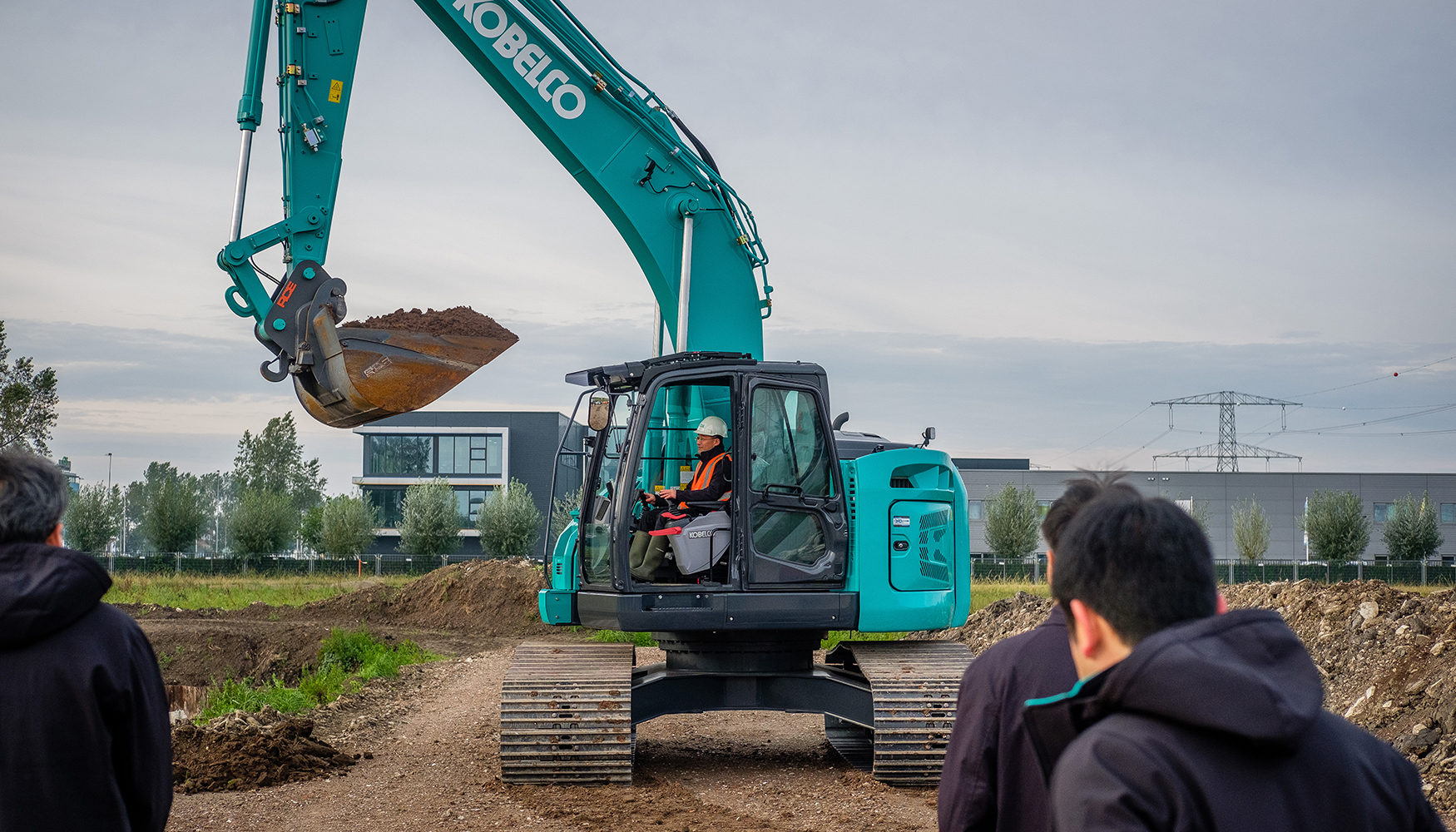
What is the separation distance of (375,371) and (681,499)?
2266 millimetres

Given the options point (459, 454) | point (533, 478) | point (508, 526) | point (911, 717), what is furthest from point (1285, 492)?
point (911, 717)

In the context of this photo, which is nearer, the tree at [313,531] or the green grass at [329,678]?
the green grass at [329,678]

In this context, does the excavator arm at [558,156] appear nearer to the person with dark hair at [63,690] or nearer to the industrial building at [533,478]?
the person with dark hair at [63,690]

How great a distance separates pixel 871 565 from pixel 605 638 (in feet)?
32.2

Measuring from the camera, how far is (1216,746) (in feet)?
5.50

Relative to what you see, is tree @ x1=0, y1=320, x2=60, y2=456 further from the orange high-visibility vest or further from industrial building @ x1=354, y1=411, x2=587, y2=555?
the orange high-visibility vest

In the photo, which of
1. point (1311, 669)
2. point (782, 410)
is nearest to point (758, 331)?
point (782, 410)

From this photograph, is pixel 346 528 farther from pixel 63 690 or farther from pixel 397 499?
pixel 63 690

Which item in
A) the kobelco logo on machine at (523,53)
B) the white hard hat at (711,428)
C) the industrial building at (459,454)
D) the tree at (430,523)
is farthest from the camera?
the industrial building at (459,454)

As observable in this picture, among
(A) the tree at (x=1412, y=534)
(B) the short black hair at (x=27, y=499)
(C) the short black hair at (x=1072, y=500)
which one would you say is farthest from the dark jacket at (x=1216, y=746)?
(A) the tree at (x=1412, y=534)

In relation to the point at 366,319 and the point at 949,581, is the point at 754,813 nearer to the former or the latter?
the point at 949,581

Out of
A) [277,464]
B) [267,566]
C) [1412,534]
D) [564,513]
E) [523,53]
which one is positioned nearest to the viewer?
[523,53]

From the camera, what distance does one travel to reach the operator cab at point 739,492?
7762 millimetres

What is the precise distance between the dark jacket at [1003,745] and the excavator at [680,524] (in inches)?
192
